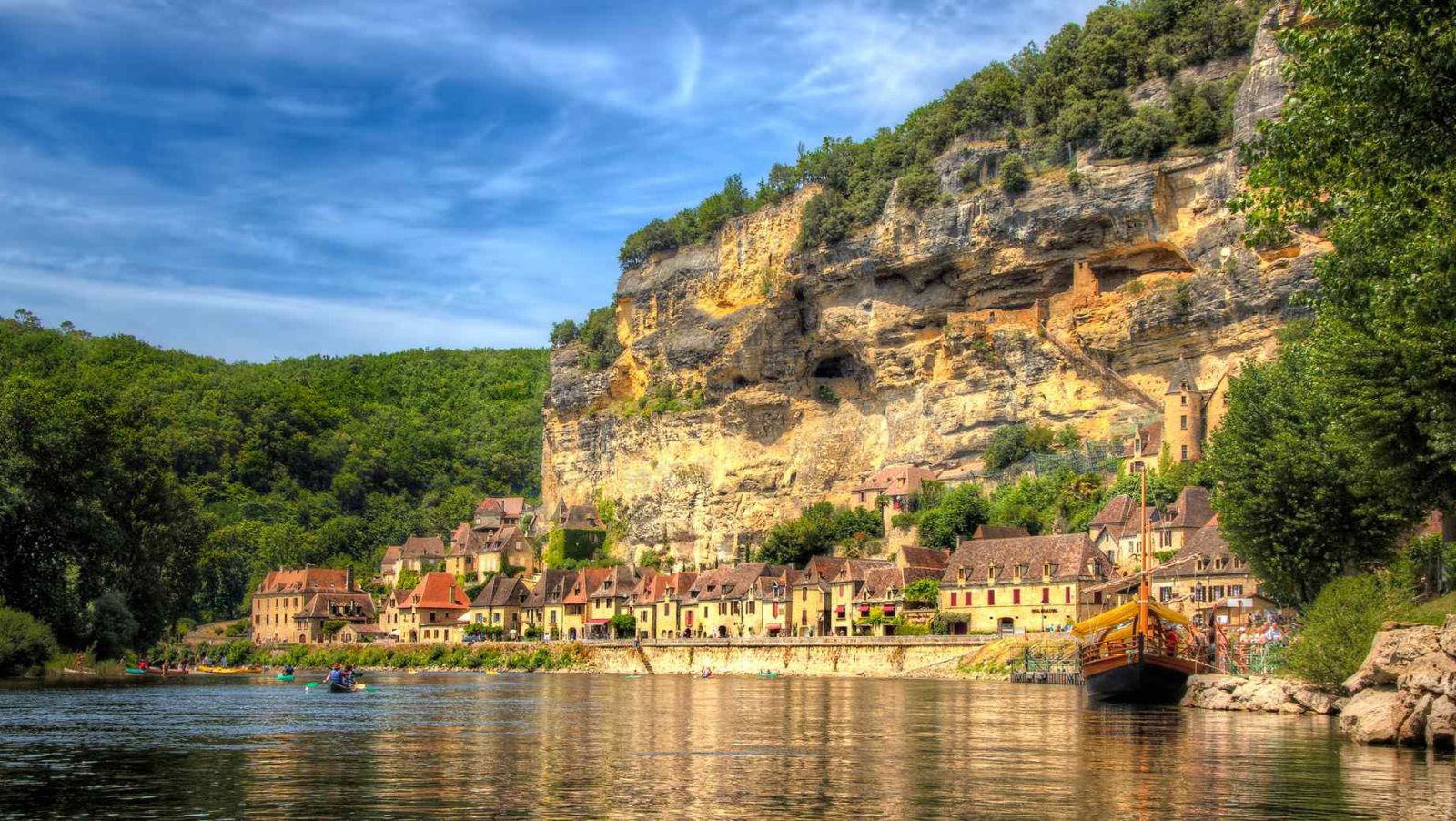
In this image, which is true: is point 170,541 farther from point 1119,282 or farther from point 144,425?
point 1119,282

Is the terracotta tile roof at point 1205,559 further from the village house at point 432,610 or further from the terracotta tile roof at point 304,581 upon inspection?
the terracotta tile roof at point 304,581

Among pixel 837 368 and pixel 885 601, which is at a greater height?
pixel 837 368

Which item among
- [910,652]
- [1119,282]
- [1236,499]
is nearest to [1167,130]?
[1119,282]

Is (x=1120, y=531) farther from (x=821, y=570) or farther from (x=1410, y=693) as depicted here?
(x=1410, y=693)

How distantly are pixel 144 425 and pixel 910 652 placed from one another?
132 ft

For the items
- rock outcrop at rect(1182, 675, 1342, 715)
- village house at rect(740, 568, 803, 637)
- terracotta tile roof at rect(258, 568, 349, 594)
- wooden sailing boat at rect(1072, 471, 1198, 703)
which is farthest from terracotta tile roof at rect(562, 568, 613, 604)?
rock outcrop at rect(1182, 675, 1342, 715)

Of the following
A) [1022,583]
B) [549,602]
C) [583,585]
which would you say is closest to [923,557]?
[1022,583]

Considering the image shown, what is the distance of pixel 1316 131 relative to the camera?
29234 mm

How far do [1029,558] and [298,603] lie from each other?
2640 inches

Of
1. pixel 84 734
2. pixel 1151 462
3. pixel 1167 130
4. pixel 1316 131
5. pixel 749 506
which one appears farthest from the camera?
pixel 749 506

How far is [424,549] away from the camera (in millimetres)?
131125

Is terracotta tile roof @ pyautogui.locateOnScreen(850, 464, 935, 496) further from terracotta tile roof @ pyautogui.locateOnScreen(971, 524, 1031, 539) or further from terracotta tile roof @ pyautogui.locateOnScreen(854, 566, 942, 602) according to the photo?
terracotta tile roof @ pyautogui.locateOnScreen(854, 566, 942, 602)

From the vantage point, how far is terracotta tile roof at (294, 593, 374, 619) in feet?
387

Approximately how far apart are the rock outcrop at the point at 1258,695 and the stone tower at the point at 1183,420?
44414mm
